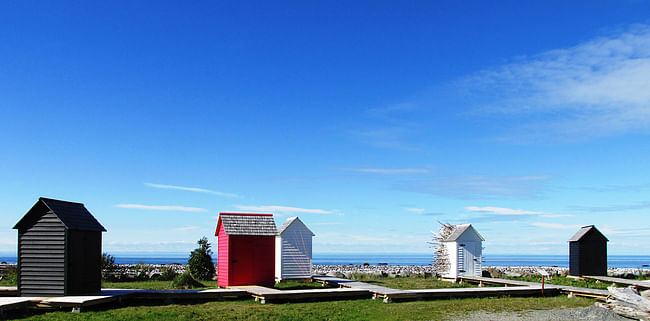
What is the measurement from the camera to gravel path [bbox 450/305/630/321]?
17172mm

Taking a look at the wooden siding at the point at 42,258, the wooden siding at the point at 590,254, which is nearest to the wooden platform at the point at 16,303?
the wooden siding at the point at 42,258

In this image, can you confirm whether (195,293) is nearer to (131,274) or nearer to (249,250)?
(249,250)

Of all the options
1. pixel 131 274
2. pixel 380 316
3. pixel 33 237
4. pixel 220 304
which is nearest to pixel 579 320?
pixel 380 316

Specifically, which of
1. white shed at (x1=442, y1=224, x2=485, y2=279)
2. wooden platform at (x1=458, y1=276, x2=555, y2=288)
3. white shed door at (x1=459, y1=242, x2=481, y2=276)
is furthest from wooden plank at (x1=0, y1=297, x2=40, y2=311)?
white shed door at (x1=459, y1=242, x2=481, y2=276)

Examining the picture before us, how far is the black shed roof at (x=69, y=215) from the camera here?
62.7ft

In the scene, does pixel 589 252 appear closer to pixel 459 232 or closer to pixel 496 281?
pixel 459 232

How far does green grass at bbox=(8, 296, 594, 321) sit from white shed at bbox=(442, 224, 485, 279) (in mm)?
10141

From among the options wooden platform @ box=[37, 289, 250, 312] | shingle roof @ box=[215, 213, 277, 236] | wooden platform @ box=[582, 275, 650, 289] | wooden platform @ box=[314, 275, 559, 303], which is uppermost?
shingle roof @ box=[215, 213, 277, 236]

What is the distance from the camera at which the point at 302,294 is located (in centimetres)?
2089

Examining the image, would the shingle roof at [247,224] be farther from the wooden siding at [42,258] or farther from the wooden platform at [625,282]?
the wooden platform at [625,282]

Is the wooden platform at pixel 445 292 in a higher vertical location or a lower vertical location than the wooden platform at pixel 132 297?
lower

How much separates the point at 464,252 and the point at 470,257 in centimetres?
51

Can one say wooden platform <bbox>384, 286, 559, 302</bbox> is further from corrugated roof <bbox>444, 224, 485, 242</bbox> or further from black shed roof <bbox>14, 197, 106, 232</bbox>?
black shed roof <bbox>14, 197, 106, 232</bbox>

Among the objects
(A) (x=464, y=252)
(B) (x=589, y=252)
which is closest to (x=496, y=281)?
(A) (x=464, y=252)
